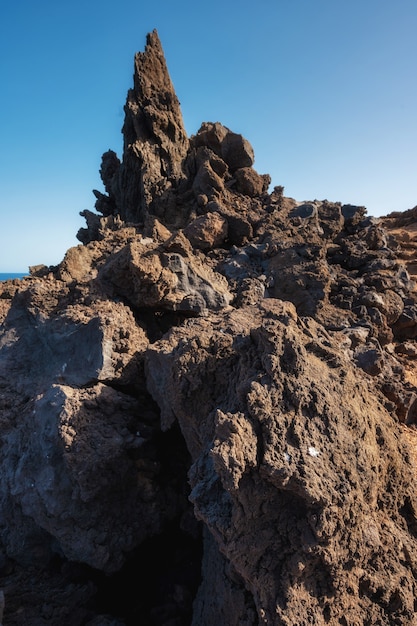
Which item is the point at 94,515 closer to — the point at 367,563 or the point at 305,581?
the point at 305,581

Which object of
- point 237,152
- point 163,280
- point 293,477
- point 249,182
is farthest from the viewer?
point 237,152

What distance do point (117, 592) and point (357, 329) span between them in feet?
13.6

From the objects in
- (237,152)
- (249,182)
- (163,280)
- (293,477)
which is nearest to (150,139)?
(237,152)

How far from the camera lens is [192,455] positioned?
3.14 m

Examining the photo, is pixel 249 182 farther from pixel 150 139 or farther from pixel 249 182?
pixel 150 139

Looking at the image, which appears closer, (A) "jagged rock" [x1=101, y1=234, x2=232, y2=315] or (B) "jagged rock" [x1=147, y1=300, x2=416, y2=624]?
(B) "jagged rock" [x1=147, y1=300, x2=416, y2=624]

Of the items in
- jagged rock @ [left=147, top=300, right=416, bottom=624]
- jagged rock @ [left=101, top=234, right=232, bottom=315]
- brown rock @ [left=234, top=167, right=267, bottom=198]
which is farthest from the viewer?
brown rock @ [left=234, top=167, right=267, bottom=198]

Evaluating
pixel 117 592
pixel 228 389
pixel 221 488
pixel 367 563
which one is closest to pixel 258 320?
pixel 228 389

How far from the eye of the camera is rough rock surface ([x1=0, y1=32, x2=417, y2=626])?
2314 millimetres

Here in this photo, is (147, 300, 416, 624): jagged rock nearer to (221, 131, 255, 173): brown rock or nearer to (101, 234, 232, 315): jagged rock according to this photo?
(101, 234, 232, 315): jagged rock

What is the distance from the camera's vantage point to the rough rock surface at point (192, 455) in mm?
2314

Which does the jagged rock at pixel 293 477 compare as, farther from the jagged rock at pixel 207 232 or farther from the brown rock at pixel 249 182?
the brown rock at pixel 249 182

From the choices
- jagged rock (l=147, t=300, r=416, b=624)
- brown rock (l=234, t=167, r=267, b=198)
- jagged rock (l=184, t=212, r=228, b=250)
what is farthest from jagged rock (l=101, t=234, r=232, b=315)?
brown rock (l=234, t=167, r=267, b=198)

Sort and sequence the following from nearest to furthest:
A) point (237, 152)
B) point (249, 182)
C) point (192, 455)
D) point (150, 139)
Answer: point (192, 455) → point (249, 182) → point (237, 152) → point (150, 139)
